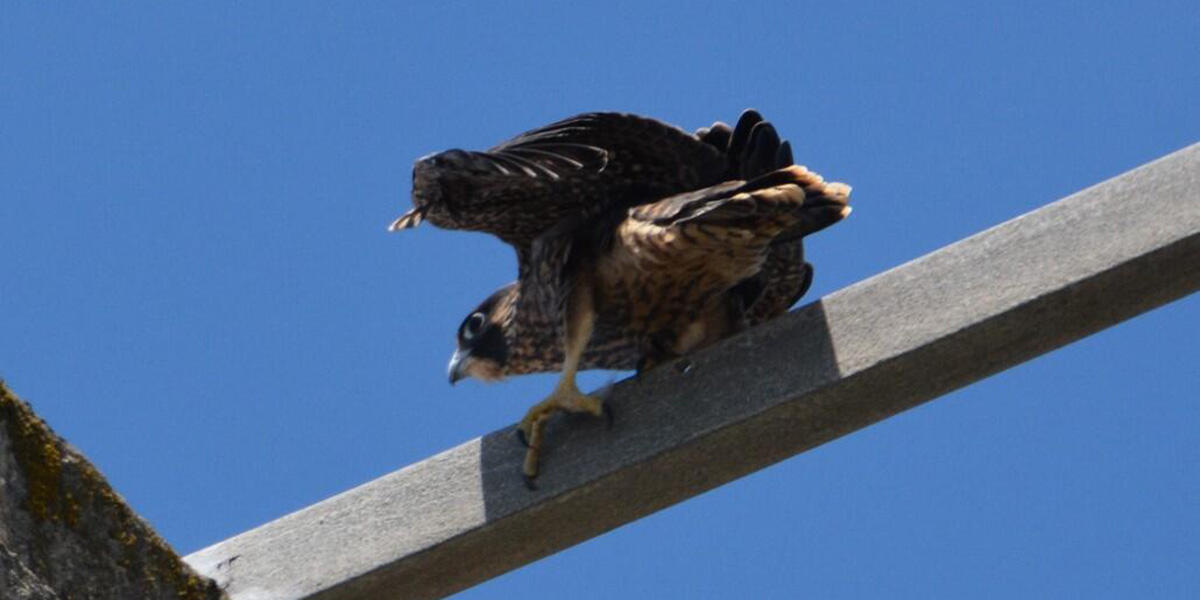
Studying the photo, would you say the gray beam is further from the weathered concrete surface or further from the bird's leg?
the weathered concrete surface

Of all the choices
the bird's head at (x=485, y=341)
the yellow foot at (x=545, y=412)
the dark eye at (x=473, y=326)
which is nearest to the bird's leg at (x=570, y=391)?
the yellow foot at (x=545, y=412)

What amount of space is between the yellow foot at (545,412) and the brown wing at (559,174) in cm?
48

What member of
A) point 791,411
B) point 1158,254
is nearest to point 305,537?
point 791,411

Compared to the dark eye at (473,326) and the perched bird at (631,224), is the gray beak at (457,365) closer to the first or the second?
the dark eye at (473,326)

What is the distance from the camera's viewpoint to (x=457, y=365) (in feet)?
17.8

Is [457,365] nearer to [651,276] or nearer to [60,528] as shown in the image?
[651,276]

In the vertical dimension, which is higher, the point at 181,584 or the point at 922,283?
the point at 922,283

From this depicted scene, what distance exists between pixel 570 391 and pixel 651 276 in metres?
0.49

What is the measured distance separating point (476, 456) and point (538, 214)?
84 cm

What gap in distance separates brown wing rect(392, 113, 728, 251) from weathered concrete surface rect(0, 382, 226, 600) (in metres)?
1.08

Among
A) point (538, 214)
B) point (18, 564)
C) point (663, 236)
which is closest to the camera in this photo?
point (18, 564)

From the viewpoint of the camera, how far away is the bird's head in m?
5.19

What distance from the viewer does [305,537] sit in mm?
3795

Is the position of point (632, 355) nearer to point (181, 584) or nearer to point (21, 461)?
point (181, 584)
